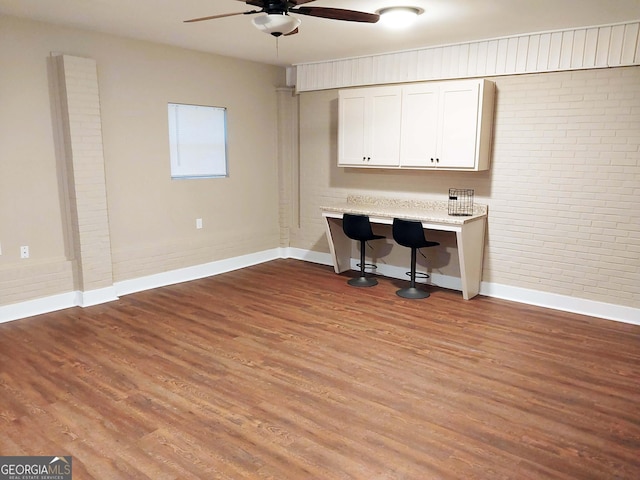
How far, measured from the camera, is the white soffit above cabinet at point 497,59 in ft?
13.4

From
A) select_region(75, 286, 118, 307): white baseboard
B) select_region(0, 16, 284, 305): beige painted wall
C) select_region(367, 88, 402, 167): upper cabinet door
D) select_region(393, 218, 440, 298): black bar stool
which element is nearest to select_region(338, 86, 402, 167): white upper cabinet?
select_region(367, 88, 402, 167): upper cabinet door

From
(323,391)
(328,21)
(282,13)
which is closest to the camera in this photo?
→ (282,13)

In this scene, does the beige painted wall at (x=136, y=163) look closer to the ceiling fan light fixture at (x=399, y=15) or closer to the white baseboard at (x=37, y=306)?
the white baseboard at (x=37, y=306)

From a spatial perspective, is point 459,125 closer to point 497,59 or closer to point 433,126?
point 433,126

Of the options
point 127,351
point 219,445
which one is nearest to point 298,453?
point 219,445

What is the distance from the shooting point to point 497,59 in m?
4.67

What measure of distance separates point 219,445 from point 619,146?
4105 mm

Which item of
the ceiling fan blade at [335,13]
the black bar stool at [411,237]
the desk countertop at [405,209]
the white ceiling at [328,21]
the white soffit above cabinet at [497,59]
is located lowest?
the black bar stool at [411,237]

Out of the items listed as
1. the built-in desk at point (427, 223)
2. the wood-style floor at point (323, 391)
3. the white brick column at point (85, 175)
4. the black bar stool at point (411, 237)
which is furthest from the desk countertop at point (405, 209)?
the white brick column at point (85, 175)

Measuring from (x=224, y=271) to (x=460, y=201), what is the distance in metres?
2.98

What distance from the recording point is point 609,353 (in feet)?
12.0

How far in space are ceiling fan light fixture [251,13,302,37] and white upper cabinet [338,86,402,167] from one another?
255cm

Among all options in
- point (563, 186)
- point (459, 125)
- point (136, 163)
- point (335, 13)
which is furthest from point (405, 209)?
point (136, 163)

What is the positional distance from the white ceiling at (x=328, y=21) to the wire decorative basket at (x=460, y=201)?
1526mm
